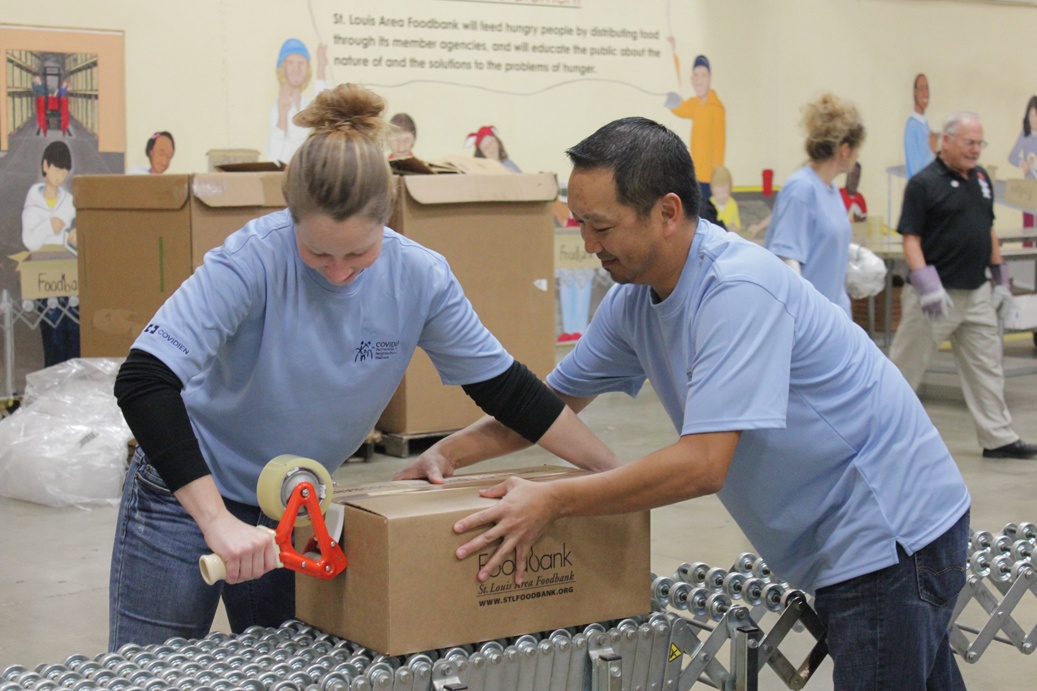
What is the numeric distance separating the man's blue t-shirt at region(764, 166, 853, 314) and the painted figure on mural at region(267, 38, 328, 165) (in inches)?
146

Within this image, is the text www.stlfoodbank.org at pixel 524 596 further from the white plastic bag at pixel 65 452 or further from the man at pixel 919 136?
the man at pixel 919 136

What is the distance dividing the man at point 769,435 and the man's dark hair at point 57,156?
18.2 feet

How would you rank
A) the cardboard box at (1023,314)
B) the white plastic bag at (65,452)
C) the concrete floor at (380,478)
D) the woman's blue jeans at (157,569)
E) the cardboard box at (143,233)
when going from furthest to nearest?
1. the cardboard box at (1023,314)
2. the cardboard box at (143,233)
3. the white plastic bag at (65,452)
4. the concrete floor at (380,478)
5. the woman's blue jeans at (157,569)

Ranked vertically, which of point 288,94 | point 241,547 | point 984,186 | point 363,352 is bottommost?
point 241,547

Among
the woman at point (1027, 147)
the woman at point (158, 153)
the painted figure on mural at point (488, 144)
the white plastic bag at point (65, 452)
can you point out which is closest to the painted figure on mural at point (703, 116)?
the painted figure on mural at point (488, 144)

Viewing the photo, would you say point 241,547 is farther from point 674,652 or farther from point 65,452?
point 65,452

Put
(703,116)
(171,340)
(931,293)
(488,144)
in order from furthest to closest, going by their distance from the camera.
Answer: (703,116), (488,144), (931,293), (171,340)

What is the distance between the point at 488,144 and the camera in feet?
27.5

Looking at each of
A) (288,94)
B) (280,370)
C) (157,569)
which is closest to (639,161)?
(280,370)

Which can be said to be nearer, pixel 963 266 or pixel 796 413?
pixel 796 413

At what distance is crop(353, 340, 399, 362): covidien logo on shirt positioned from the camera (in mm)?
2006

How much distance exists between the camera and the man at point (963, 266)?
5.86 m

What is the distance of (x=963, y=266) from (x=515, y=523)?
4.78 meters

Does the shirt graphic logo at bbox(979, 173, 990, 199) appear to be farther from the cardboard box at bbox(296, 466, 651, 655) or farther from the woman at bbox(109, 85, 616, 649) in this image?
the cardboard box at bbox(296, 466, 651, 655)
